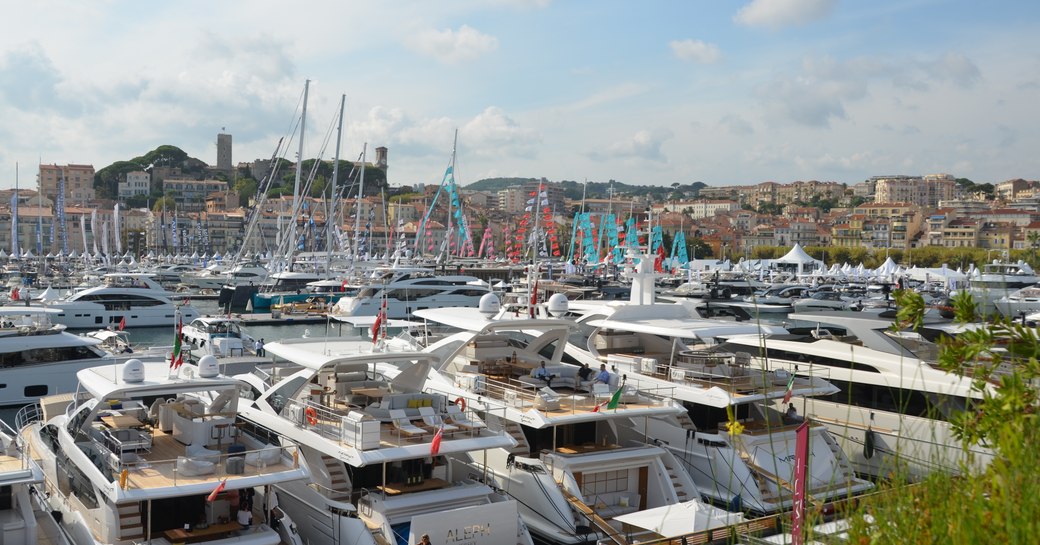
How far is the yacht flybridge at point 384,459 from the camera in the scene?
464 inches

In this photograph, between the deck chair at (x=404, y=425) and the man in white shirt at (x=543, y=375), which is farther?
the man in white shirt at (x=543, y=375)

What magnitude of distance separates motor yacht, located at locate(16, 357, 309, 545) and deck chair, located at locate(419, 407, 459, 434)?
6.69ft

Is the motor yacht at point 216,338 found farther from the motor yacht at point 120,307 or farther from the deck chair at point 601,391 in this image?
the deck chair at point 601,391

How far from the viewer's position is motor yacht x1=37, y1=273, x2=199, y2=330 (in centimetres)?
4325

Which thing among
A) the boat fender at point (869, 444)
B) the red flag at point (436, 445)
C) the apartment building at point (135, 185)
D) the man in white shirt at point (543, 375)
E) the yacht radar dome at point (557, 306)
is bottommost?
the boat fender at point (869, 444)

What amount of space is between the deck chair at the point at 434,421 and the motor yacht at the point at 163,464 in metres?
2.04

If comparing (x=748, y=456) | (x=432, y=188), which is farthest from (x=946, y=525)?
(x=432, y=188)

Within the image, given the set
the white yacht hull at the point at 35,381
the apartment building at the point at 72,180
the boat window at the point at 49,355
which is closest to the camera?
the white yacht hull at the point at 35,381

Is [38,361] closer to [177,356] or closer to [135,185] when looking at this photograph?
[177,356]

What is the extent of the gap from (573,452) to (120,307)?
36.8 metres

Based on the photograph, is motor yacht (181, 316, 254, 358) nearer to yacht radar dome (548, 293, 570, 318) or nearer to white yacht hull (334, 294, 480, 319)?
white yacht hull (334, 294, 480, 319)

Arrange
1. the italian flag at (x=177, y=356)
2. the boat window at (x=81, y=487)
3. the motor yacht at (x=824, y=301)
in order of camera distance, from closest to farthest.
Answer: the boat window at (x=81, y=487)
the italian flag at (x=177, y=356)
the motor yacht at (x=824, y=301)

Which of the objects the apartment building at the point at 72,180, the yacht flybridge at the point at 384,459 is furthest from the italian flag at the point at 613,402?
the apartment building at the point at 72,180

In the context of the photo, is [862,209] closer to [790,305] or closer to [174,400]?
[790,305]
